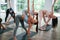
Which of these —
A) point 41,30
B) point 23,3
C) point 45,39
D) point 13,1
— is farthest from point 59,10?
point 45,39

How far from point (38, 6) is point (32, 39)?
4.19 metres

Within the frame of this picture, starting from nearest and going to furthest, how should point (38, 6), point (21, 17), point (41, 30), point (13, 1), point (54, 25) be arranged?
point (21, 17) < point (41, 30) < point (54, 25) < point (13, 1) < point (38, 6)

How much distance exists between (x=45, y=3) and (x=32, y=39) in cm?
395

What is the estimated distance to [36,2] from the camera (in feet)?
23.8

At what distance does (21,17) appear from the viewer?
3.23m

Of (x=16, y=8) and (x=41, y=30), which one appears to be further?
(x=16, y=8)

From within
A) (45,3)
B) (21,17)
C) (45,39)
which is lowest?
(45,39)

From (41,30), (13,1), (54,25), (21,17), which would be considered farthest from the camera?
(13,1)

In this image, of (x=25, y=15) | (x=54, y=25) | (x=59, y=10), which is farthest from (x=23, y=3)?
(x=25, y=15)

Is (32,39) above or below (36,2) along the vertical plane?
below

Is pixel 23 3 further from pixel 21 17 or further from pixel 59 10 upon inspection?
pixel 21 17

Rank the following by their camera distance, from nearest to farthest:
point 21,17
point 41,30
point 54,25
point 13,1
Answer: point 21,17
point 41,30
point 54,25
point 13,1

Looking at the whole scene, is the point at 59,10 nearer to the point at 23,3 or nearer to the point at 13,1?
the point at 23,3

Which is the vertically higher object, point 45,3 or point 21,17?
point 45,3
